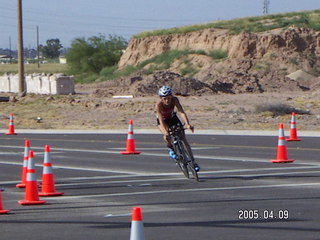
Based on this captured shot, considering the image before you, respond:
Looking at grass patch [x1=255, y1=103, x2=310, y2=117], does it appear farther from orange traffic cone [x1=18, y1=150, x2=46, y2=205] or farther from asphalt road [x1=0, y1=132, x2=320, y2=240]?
orange traffic cone [x1=18, y1=150, x2=46, y2=205]

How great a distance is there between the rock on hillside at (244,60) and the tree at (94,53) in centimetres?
1309

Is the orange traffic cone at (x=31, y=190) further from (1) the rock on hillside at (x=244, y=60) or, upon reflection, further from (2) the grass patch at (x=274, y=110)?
(1) the rock on hillside at (x=244, y=60)

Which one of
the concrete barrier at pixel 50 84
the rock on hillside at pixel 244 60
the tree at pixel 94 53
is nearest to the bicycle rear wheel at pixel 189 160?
the rock on hillside at pixel 244 60

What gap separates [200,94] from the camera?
52656mm

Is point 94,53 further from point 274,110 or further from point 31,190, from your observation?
point 31,190

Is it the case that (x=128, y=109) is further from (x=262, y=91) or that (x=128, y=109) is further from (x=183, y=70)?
(x=183, y=70)

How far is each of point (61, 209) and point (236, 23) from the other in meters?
70.9

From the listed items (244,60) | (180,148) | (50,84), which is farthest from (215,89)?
(180,148)

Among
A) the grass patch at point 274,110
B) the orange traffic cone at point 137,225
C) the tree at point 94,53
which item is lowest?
the orange traffic cone at point 137,225

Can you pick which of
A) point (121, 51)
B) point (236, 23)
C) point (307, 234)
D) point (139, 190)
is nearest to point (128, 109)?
point (139, 190)

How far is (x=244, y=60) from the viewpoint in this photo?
6656cm

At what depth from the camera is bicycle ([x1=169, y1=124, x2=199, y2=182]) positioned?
15.7 metres

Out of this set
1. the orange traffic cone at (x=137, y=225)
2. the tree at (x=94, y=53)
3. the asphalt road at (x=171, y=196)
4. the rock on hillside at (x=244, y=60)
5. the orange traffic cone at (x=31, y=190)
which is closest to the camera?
the orange traffic cone at (x=137, y=225)

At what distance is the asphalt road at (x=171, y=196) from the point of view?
1041 centimetres
